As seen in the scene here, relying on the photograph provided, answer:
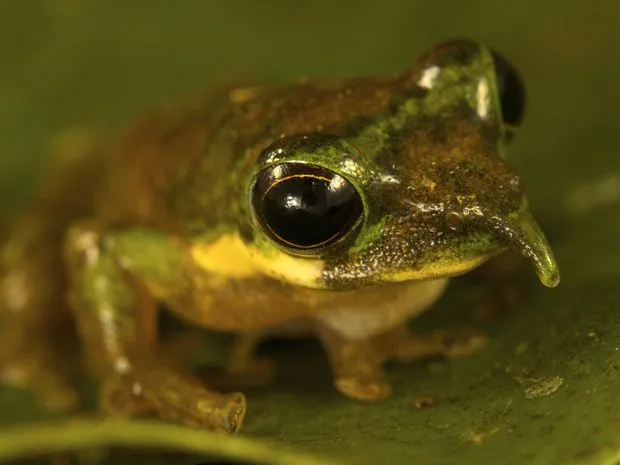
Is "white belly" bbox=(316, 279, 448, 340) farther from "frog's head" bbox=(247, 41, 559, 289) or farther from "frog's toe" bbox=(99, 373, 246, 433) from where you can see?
"frog's toe" bbox=(99, 373, 246, 433)

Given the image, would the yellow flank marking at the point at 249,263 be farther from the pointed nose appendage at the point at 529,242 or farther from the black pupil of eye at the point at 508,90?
the black pupil of eye at the point at 508,90

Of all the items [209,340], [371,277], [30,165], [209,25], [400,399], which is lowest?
[400,399]

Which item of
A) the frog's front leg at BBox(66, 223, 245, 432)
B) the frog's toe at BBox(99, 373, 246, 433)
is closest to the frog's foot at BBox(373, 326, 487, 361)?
the frog's toe at BBox(99, 373, 246, 433)

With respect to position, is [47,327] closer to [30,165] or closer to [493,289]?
[30,165]

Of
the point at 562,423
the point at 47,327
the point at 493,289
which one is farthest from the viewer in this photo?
the point at 47,327

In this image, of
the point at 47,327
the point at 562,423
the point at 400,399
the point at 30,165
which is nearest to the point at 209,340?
the point at 47,327

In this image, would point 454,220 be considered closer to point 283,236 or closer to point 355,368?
point 283,236
